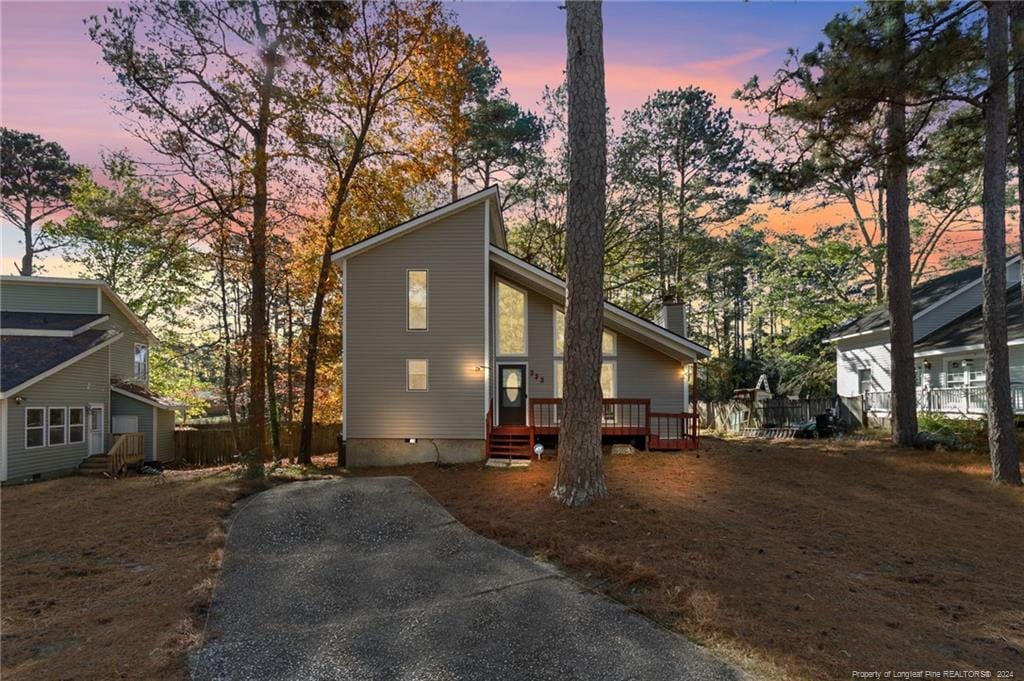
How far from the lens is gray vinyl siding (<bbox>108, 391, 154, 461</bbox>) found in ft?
64.1

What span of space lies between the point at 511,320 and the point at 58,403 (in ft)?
45.3

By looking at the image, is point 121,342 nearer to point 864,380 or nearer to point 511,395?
point 511,395

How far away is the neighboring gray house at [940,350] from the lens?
17.6m

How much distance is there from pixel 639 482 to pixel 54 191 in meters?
32.3

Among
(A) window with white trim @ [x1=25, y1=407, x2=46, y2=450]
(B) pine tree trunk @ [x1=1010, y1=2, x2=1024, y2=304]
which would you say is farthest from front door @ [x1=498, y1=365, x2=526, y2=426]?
(A) window with white trim @ [x1=25, y1=407, x2=46, y2=450]

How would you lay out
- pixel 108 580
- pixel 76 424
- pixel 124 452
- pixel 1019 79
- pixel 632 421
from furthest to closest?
pixel 124 452 < pixel 76 424 < pixel 632 421 < pixel 1019 79 < pixel 108 580

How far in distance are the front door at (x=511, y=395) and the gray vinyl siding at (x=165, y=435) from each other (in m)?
15.0

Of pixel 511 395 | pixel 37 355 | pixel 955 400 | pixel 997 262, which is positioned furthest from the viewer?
pixel 955 400

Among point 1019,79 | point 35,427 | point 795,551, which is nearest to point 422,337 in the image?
point 795,551

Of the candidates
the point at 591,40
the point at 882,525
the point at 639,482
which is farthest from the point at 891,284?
the point at 591,40

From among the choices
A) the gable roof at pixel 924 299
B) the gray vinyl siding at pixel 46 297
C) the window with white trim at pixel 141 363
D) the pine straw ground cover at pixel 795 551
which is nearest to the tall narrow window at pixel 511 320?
the pine straw ground cover at pixel 795 551

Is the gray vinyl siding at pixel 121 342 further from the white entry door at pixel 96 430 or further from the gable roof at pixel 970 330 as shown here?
the gable roof at pixel 970 330

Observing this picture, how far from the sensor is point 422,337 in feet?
44.4

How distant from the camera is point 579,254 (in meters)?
8.17
